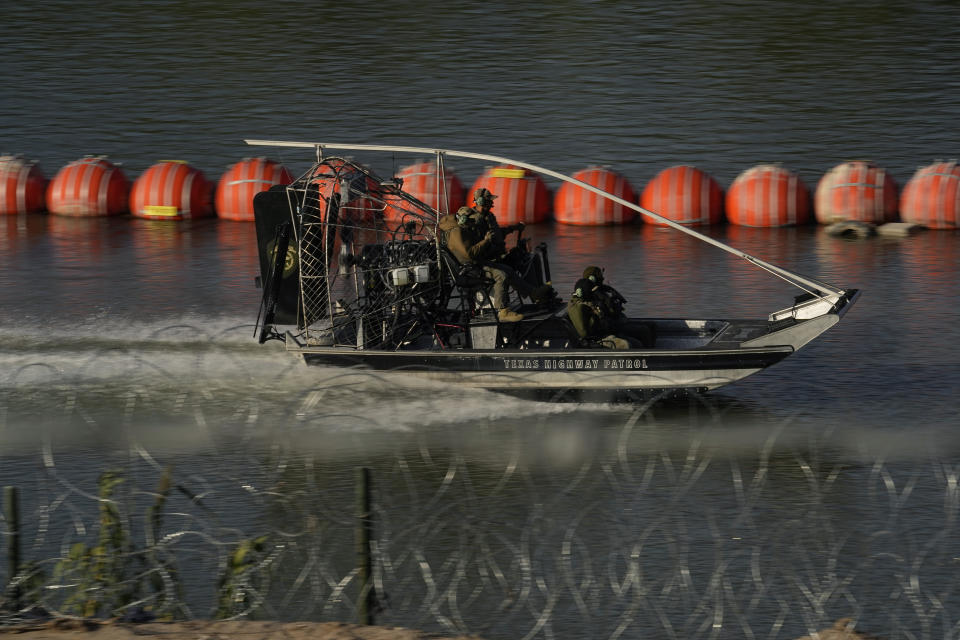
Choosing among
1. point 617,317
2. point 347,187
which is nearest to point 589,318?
point 617,317

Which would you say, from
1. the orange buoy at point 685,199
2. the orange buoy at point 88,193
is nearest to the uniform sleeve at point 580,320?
the orange buoy at point 685,199

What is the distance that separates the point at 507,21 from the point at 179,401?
114ft

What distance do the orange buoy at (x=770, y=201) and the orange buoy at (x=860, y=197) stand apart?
482 mm

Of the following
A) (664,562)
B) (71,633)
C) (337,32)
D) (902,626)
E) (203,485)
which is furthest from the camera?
(337,32)

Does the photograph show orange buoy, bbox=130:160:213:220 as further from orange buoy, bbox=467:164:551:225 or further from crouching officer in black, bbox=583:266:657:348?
crouching officer in black, bbox=583:266:657:348

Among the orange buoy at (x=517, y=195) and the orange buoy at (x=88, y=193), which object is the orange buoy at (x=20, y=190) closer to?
the orange buoy at (x=88, y=193)

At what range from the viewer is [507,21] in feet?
160

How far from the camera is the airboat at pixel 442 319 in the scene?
14.9 meters

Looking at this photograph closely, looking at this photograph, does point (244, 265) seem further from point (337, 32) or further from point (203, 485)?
point (337, 32)

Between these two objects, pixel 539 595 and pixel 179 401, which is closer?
pixel 539 595

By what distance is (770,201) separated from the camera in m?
25.0

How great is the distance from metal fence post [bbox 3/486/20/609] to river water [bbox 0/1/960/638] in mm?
1041

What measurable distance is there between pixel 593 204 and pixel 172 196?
815cm

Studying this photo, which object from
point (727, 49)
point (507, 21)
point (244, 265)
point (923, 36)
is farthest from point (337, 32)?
point (244, 265)
